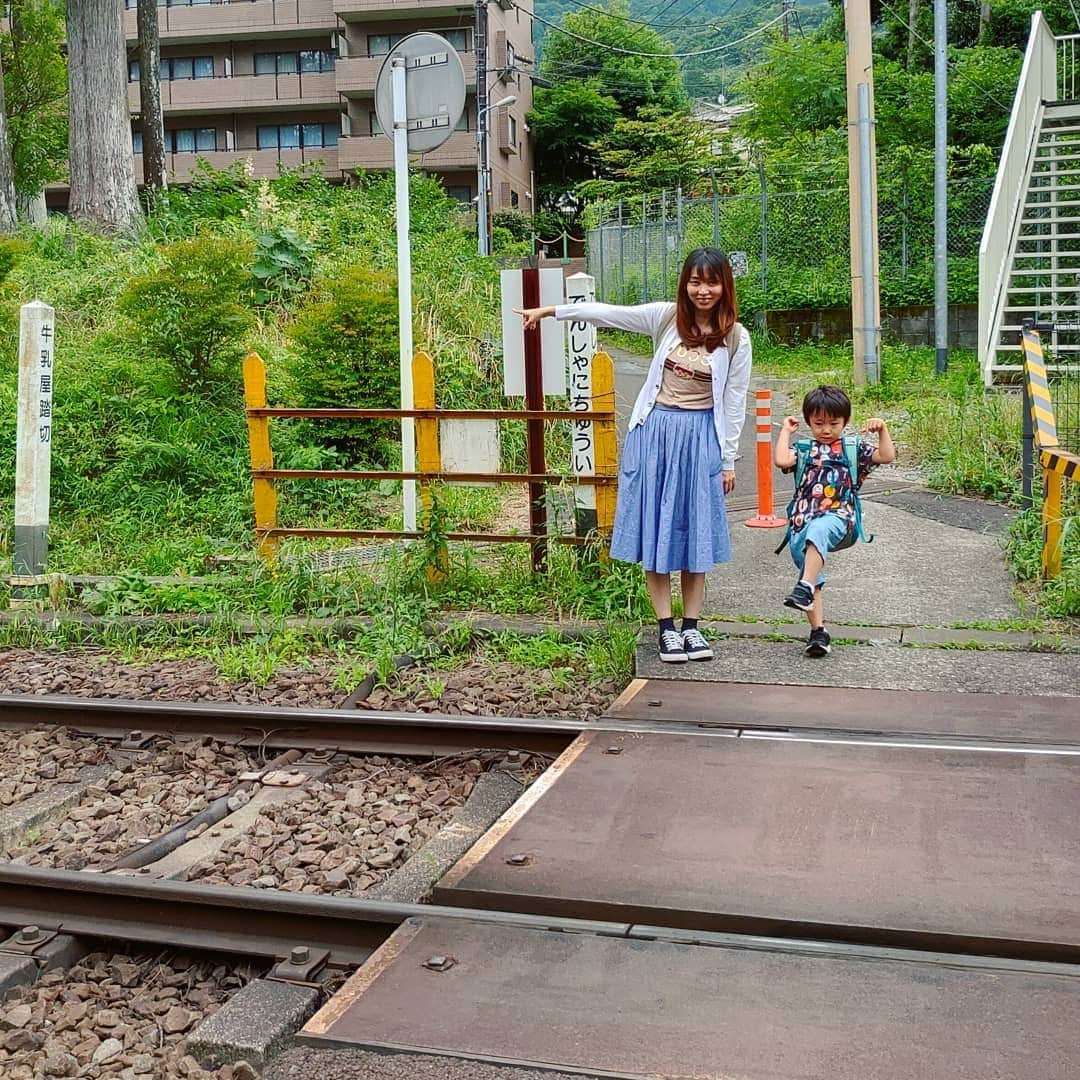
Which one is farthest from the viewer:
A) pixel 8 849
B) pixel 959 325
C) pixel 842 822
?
pixel 959 325

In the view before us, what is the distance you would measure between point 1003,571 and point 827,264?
47.1 feet

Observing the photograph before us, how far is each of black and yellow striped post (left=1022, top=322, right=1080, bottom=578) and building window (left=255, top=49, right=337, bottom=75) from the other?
3526 centimetres

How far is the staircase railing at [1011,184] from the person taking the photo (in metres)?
14.6

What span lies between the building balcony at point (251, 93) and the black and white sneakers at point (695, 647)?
3594 centimetres

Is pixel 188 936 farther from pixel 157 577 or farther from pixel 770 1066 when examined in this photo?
pixel 157 577

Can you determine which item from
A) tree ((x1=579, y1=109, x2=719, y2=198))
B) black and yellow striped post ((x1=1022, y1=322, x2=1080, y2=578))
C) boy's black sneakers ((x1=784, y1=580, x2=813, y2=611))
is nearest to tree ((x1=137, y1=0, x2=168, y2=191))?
black and yellow striped post ((x1=1022, y1=322, x2=1080, y2=578))

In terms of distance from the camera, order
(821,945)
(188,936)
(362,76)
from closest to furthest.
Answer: (821,945), (188,936), (362,76)

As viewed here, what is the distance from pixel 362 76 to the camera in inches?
1458

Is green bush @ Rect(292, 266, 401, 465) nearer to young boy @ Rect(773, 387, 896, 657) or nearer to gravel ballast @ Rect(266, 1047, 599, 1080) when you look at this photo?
young boy @ Rect(773, 387, 896, 657)

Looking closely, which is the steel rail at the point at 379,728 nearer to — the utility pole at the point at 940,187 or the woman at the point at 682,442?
the woman at the point at 682,442

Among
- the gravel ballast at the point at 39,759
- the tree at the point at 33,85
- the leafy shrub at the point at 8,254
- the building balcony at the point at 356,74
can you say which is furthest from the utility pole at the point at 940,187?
the building balcony at the point at 356,74

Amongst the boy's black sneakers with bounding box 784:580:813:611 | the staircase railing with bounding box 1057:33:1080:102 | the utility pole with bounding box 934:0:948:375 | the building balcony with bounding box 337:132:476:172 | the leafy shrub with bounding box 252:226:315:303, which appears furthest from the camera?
the building balcony with bounding box 337:132:476:172

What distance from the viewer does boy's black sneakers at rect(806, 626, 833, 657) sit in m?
5.97

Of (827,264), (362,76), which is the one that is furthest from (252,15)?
(827,264)
